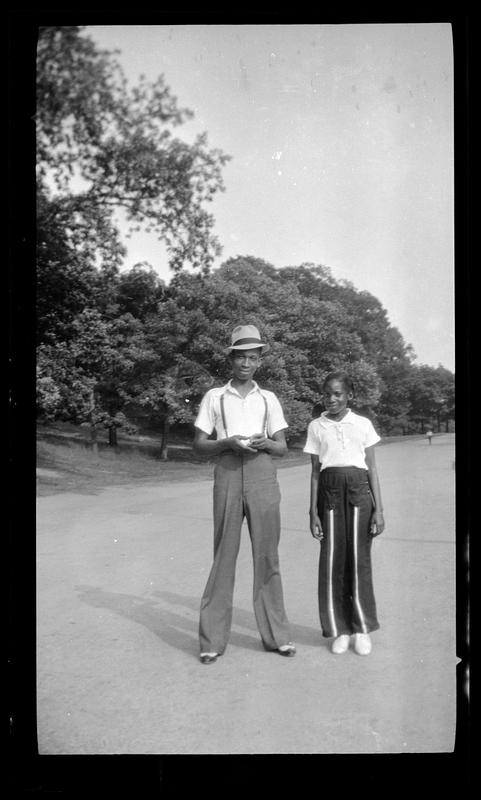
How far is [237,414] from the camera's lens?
3689 mm

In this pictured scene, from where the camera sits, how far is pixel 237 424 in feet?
12.1

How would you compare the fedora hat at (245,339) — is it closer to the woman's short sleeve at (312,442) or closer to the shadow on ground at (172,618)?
the woman's short sleeve at (312,442)

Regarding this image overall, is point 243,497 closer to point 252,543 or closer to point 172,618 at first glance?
point 252,543

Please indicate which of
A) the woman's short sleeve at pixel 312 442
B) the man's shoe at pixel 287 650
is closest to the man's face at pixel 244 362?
the woman's short sleeve at pixel 312 442

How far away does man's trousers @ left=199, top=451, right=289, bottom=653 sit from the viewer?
3633mm

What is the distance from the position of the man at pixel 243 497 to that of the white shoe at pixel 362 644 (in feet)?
1.12

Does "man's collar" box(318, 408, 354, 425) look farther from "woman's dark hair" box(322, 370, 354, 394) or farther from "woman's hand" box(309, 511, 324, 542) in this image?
"woman's hand" box(309, 511, 324, 542)

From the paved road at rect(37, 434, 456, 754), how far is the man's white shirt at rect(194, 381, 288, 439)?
744 mm

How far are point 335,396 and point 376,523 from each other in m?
0.71

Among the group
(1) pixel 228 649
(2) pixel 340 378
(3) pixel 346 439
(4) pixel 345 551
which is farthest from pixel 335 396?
(1) pixel 228 649

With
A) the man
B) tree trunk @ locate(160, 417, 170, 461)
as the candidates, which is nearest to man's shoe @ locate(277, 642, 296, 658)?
the man

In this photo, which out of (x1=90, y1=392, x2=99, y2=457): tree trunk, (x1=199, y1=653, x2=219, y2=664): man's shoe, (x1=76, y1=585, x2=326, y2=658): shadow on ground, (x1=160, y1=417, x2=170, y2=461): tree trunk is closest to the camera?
(x1=199, y1=653, x2=219, y2=664): man's shoe
